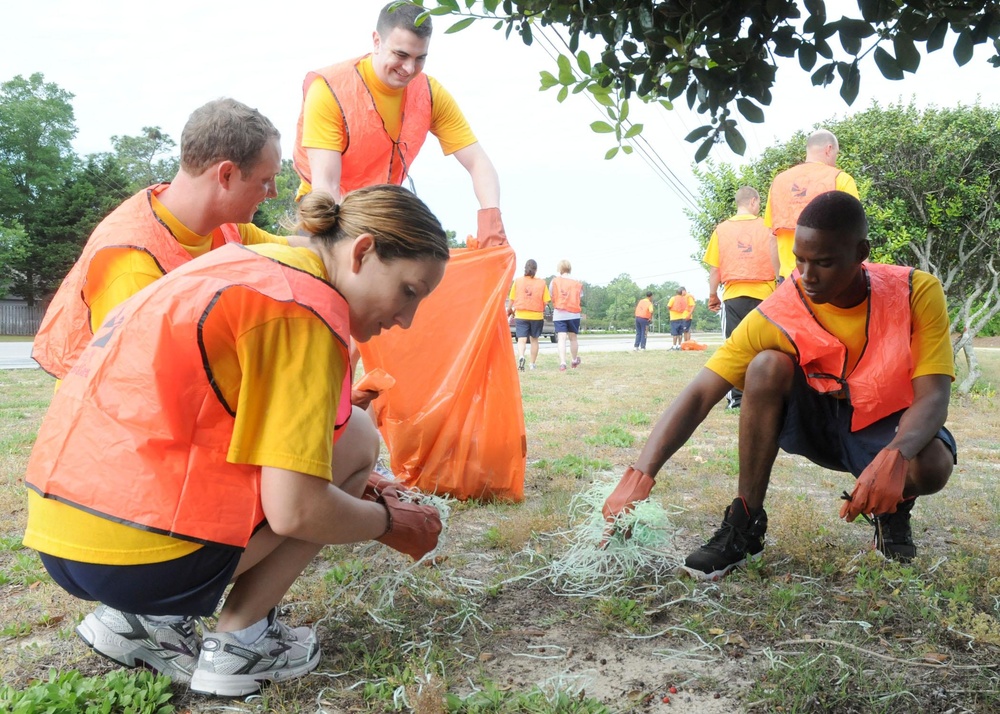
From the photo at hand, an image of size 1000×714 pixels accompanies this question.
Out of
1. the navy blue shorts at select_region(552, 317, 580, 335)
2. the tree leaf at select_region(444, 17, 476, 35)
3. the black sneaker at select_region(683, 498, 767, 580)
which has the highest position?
the tree leaf at select_region(444, 17, 476, 35)

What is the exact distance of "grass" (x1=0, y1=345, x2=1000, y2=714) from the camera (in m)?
1.68

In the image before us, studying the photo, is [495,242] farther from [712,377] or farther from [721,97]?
[721,97]

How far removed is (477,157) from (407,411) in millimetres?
1231

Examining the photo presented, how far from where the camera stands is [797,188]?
16.6 ft

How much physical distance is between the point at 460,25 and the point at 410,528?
3.77ft

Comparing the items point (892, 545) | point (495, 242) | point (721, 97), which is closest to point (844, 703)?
point (892, 545)

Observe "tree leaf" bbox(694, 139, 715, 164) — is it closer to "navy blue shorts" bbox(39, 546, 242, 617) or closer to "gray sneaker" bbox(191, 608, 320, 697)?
"navy blue shorts" bbox(39, 546, 242, 617)

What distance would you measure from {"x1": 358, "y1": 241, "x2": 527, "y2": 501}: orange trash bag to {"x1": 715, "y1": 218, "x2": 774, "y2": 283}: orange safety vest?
341 centimetres

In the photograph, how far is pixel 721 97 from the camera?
179 cm

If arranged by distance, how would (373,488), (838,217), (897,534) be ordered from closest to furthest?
1. (373,488)
2. (838,217)
3. (897,534)

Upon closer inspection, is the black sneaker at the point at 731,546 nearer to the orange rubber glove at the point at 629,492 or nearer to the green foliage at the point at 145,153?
the orange rubber glove at the point at 629,492

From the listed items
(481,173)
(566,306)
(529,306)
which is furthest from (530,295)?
(481,173)

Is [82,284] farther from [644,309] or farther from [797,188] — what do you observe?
[644,309]

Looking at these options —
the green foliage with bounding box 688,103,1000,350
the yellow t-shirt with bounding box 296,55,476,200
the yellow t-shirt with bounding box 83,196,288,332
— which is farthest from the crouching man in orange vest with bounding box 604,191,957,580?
the green foliage with bounding box 688,103,1000,350
